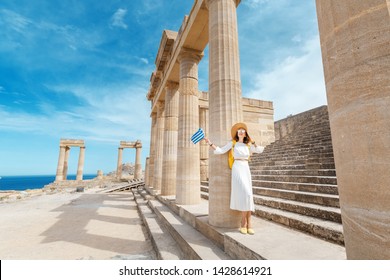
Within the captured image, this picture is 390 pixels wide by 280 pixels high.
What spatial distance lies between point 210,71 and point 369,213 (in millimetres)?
4540

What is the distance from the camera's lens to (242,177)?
3.76 meters

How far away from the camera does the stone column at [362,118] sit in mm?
1388

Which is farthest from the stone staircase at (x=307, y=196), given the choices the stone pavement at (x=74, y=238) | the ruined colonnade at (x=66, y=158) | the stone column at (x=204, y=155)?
the ruined colonnade at (x=66, y=158)

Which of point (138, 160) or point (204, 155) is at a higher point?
point (138, 160)

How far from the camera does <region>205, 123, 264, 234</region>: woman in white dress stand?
3650 mm

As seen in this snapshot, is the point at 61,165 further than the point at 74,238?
Yes

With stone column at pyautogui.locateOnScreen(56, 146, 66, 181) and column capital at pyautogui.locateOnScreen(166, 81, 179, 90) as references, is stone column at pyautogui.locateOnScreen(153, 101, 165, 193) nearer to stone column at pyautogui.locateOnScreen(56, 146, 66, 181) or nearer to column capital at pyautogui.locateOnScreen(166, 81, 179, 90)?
column capital at pyautogui.locateOnScreen(166, 81, 179, 90)

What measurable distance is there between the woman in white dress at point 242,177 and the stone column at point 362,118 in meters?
2.06

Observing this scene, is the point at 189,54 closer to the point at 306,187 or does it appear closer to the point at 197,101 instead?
the point at 197,101

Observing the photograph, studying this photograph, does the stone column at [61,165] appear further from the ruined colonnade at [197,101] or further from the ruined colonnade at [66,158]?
the ruined colonnade at [197,101]

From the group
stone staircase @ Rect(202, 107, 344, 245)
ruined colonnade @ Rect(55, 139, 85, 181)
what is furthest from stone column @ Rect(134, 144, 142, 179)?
stone staircase @ Rect(202, 107, 344, 245)

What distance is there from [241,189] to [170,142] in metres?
7.49

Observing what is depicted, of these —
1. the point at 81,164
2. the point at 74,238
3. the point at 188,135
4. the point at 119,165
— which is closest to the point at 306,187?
the point at 188,135

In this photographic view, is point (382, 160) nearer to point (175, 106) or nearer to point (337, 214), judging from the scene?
point (337, 214)
